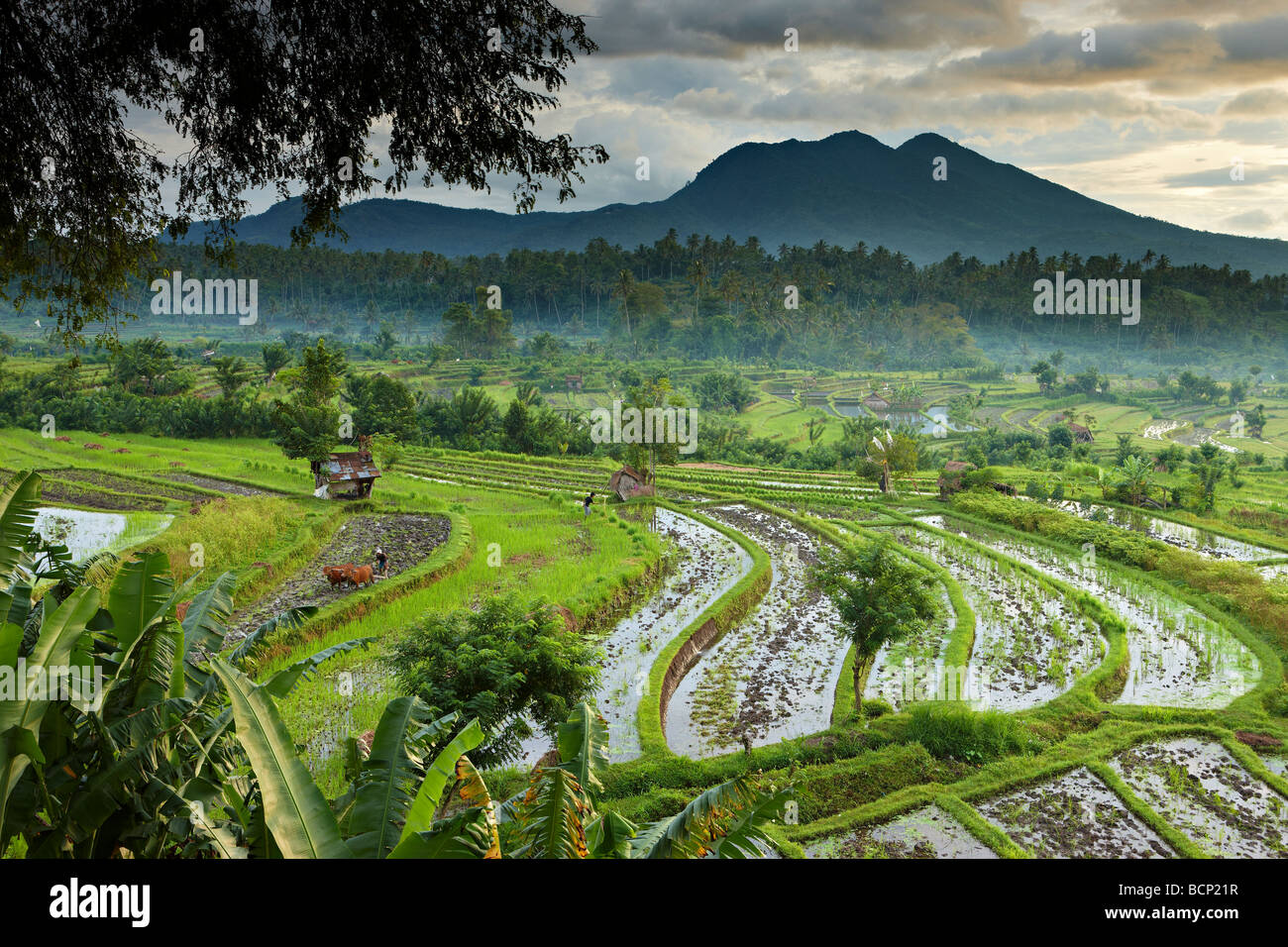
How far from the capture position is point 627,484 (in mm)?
22500

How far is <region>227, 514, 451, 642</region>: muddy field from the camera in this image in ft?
37.1

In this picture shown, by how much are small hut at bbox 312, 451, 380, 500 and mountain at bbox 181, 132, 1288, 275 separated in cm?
8636

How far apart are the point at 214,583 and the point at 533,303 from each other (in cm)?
7334

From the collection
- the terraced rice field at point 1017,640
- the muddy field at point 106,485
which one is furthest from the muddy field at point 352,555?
the terraced rice field at point 1017,640

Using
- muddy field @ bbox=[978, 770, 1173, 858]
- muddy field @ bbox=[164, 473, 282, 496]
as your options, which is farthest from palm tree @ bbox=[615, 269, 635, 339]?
muddy field @ bbox=[978, 770, 1173, 858]

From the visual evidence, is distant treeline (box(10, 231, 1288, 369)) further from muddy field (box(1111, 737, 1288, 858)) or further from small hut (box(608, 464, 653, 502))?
muddy field (box(1111, 737, 1288, 858))

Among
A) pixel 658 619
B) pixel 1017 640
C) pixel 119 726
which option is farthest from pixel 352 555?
pixel 119 726

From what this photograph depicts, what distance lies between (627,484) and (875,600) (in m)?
13.6

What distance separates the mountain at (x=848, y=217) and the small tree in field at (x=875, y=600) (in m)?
101

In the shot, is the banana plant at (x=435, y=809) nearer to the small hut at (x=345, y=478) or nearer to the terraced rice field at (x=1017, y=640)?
the terraced rice field at (x=1017, y=640)

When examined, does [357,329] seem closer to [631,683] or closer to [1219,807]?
[631,683]

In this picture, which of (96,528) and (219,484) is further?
(219,484)

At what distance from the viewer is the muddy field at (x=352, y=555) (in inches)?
445

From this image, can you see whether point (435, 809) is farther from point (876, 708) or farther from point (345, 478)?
point (345, 478)
